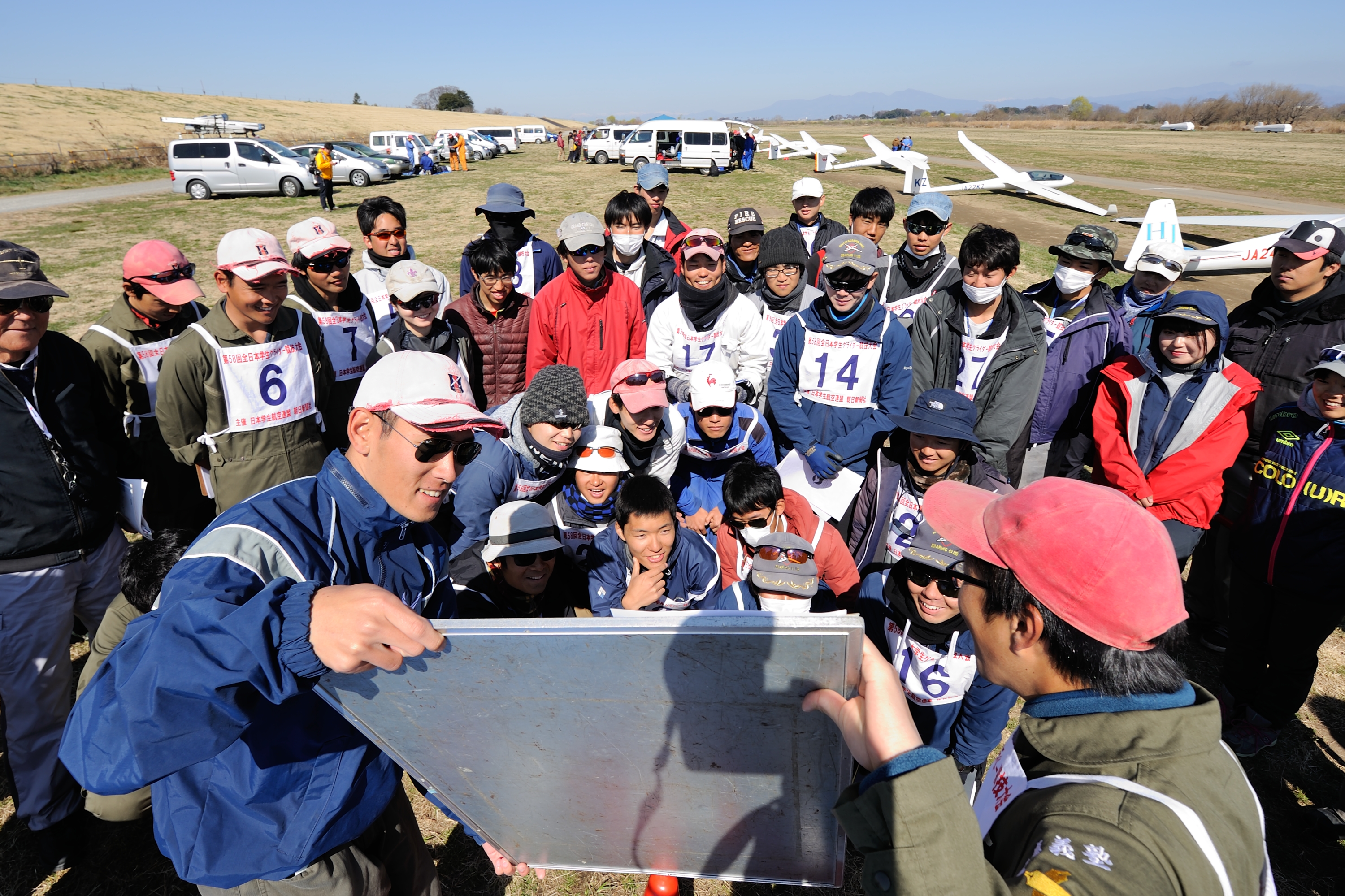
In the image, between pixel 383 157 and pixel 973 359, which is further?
pixel 383 157

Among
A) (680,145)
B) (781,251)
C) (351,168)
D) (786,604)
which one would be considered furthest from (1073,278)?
(680,145)

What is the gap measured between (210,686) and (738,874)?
1780 mm

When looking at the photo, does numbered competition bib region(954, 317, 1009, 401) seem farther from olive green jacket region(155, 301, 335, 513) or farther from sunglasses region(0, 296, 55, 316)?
sunglasses region(0, 296, 55, 316)

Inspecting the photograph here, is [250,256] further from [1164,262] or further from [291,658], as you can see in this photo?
[1164,262]

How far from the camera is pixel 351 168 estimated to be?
26297 mm

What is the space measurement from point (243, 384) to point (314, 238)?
6.33 feet

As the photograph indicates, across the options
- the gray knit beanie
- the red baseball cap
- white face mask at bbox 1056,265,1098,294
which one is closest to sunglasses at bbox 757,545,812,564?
the gray knit beanie

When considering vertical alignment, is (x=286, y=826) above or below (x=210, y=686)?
below

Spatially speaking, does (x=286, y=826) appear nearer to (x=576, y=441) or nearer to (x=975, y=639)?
→ (x=975, y=639)

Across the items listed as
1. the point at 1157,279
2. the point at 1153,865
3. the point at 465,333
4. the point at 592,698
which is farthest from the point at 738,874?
the point at 1157,279

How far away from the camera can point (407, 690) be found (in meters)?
1.60

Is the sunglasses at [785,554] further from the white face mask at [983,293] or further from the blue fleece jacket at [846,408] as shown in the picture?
the white face mask at [983,293]

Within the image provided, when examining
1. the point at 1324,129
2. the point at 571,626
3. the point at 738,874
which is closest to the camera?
the point at 571,626

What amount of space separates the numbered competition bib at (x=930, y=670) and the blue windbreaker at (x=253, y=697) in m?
2.07
